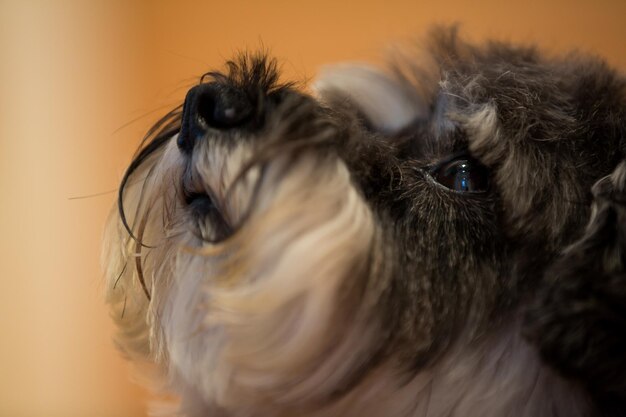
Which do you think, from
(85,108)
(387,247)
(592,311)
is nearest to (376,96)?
(387,247)

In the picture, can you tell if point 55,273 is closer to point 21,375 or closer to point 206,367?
point 21,375

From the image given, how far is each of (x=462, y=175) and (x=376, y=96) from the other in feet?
0.61

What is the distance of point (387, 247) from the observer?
2.36 ft

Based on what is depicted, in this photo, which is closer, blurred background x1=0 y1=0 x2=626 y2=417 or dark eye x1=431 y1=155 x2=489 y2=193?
dark eye x1=431 y1=155 x2=489 y2=193

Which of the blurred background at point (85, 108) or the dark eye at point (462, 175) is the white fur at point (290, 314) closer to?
the dark eye at point (462, 175)

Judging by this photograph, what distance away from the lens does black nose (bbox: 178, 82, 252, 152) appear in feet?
2.31

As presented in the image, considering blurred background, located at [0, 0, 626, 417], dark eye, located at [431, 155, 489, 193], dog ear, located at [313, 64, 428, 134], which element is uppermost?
dog ear, located at [313, 64, 428, 134]

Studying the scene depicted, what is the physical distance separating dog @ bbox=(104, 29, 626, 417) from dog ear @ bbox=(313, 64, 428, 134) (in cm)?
1

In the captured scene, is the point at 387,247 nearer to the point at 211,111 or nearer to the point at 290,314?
the point at 290,314

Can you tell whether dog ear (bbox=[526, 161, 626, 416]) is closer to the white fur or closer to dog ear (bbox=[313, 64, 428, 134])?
the white fur

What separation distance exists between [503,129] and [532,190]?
0.27ft

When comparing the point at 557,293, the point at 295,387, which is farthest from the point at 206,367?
the point at 557,293

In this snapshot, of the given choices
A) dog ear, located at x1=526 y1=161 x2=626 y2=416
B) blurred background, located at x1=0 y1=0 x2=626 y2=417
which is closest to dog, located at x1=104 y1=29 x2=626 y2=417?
dog ear, located at x1=526 y1=161 x2=626 y2=416

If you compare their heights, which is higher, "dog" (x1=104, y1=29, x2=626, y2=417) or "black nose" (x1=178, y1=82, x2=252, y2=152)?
"black nose" (x1=178, y1=82, x2=252, y2=152)
